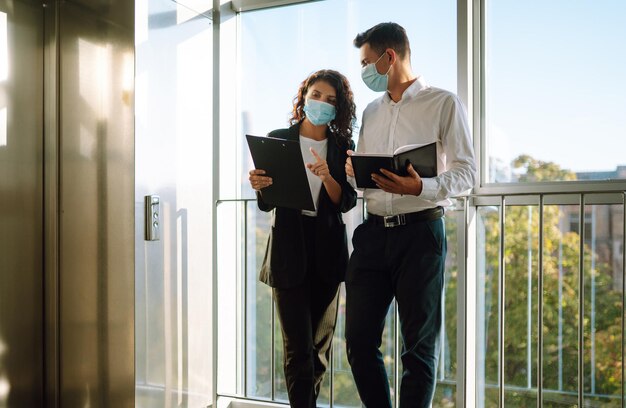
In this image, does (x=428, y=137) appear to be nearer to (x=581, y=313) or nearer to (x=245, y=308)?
(x=581, y=313)

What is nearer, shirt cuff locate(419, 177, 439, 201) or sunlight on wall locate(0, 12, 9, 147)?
shirt cuff locate(419, 177, 439, 201)

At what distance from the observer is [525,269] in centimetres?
276

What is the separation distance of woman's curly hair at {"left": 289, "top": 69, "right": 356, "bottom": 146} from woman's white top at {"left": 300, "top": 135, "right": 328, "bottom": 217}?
0.07 meters

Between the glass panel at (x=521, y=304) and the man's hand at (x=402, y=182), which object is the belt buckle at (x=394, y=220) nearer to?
the man's hand at (x=402, y=182)

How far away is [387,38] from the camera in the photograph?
92.6 inches

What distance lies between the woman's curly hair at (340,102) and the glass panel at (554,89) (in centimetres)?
67

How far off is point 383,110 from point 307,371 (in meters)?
1.03

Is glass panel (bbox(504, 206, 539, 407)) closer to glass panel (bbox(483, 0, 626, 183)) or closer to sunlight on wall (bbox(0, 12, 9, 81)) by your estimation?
glass panel (bbox(483, 0, 626, 183))

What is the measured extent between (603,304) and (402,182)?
1095mm

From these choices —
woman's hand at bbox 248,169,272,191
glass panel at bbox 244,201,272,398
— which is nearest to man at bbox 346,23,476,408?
woman's hand at bbox 248,169,272,191

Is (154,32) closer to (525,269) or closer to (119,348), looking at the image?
(119,348)

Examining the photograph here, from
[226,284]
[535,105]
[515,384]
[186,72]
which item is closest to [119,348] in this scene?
[226,284]

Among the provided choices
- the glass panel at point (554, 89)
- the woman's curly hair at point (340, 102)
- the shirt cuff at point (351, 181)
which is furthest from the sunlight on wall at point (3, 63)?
the glass panel at point (554, 89)

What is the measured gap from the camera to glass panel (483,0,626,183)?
2.59 m
